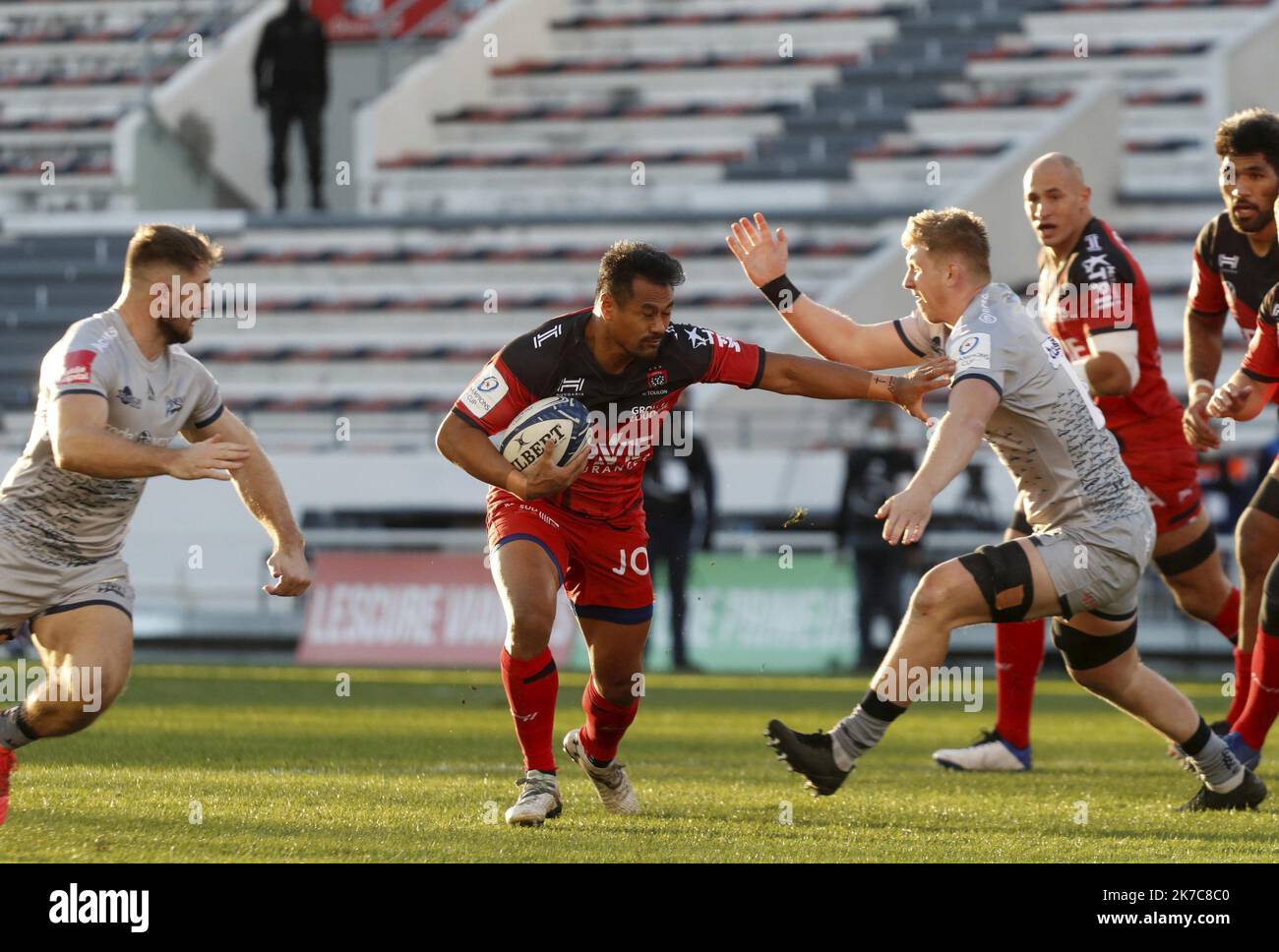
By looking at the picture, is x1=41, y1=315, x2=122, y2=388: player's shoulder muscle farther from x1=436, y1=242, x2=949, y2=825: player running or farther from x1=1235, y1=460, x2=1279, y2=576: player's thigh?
x1=1235, y1=460, x2=1279, y2=576: player's thigh

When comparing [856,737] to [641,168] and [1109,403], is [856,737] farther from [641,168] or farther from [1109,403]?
[641,168]

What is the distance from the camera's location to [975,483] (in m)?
17.0

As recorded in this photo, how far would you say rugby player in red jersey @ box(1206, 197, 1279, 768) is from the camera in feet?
26.5

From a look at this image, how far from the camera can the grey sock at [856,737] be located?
22.6 ft

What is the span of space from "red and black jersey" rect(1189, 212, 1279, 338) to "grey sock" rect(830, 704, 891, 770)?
2846mm

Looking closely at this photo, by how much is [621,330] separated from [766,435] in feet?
38.8

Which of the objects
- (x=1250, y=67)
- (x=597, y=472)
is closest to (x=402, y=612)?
(x=597, y=472)

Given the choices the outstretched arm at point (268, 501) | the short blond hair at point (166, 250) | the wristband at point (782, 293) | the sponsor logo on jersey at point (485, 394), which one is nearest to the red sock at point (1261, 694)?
the wristband at point (782, 293)

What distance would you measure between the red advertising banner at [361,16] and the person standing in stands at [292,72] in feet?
18.7

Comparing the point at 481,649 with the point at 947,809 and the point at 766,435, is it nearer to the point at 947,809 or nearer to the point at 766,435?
the point at 766,435

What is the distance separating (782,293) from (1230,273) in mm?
2119

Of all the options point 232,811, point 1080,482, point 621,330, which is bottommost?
point 232,811
